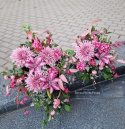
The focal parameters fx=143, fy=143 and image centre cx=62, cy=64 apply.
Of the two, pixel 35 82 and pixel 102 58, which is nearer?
pixel 35 82

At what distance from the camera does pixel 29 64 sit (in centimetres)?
146

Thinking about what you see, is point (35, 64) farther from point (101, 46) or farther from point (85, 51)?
point (101, 46)

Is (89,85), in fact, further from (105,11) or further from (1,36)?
(105,11)

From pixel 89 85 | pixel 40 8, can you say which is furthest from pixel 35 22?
pixel 89 85

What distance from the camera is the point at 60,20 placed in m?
5.28

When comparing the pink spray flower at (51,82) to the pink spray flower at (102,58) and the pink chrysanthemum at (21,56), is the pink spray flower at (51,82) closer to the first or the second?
the pink chrysanthemum at (21,56)

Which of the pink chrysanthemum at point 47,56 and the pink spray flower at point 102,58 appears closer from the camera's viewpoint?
the pink chrysanthemum at point 47,56

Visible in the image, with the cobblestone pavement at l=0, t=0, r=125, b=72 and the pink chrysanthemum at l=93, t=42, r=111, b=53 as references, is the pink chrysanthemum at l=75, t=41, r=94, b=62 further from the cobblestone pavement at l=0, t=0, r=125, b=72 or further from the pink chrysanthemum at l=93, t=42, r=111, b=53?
the cobblestone pavement at l=0, t=0, r=125, b=72

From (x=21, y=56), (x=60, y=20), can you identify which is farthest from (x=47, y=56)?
(x=60, y=20)

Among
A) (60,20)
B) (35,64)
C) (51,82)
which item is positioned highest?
(60,20)

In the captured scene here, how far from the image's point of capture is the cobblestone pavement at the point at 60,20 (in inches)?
152

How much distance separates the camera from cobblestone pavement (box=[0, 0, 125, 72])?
387cm

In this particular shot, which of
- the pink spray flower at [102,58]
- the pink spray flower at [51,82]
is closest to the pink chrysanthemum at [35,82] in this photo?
the pink spray flower at [51,82]

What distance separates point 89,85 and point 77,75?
57cm
